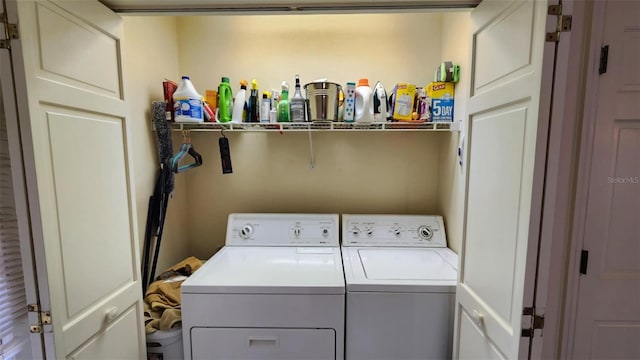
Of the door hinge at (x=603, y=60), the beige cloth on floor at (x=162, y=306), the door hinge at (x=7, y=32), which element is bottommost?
the beige cloth on floor at (x=162, y=306)

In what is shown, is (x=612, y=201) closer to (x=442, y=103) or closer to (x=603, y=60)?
(x=603, y=60)

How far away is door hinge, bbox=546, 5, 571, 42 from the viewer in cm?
75

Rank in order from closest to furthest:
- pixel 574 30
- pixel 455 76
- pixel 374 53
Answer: pixel 574 30
pixel 455 76
pixel 374 53

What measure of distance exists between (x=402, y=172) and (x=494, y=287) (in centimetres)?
122

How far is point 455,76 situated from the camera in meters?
1.71

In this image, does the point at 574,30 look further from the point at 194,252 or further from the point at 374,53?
the point at 194,252

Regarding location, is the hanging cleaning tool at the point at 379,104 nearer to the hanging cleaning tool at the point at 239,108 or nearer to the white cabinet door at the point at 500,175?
the white cabinet door at the point at 500,175

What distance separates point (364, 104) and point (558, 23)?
107cm

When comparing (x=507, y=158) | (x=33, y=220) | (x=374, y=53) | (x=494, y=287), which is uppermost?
(x=374, y=53)

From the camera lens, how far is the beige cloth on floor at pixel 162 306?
1.47 metres

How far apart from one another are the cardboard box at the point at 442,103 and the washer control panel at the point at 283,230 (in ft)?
3.33

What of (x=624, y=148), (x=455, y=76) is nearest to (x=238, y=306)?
(x=624, y=148)

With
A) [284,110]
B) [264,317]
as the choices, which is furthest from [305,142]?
[264,317]

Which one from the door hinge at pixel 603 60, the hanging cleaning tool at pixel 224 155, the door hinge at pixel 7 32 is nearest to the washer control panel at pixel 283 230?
the hanging cleaning tool at pixel 224 155
